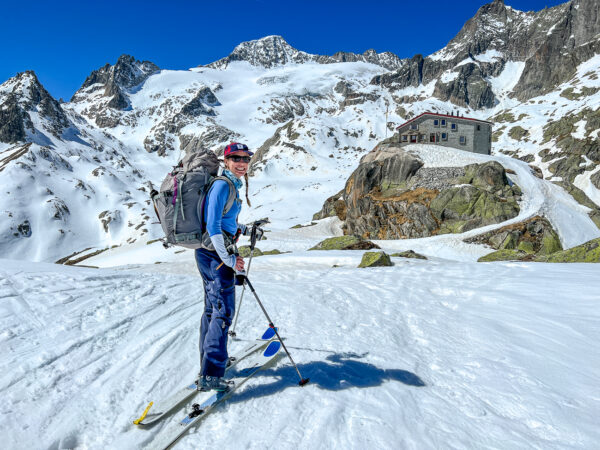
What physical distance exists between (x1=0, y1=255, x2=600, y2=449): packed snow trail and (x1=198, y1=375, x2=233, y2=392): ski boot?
20 cm

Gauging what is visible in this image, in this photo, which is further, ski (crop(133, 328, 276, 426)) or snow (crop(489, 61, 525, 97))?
snow (crop(489, 61, 525, 97))

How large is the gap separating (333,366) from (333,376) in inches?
11.4

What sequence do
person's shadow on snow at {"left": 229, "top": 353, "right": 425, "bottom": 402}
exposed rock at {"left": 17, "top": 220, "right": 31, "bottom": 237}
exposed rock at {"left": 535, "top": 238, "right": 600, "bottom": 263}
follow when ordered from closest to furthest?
person's shadow on snow at {"left": 229, "top": 353, "right": 425, "bottom": 402} → exposed rock at {"left": 535, "top": 238, "right": 600, "bottom": 263} → exposed rock at {"left": 17, "top": 220, "right": 31, "bottom": 237}

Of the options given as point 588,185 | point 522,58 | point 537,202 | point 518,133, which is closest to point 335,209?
point 537,202

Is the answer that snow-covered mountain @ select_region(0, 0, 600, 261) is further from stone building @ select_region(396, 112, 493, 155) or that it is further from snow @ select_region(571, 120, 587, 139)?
stone building @ select_region(396, 112, 493, 155)

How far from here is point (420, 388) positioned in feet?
13.1

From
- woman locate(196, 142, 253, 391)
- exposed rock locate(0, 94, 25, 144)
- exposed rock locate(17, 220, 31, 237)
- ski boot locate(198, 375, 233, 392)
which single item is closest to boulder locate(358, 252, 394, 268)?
woman locate(196, 142, 253, 391)

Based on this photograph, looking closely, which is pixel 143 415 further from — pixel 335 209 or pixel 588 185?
pixel 588 185

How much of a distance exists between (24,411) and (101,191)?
15785cm

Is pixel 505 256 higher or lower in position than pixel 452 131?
lower

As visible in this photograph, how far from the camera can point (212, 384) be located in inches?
148

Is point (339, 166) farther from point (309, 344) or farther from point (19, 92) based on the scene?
point (19, 92)

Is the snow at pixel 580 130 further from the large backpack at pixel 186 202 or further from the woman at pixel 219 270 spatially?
the large backpack at pixel 186 202

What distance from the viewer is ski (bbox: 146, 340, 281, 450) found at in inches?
122
